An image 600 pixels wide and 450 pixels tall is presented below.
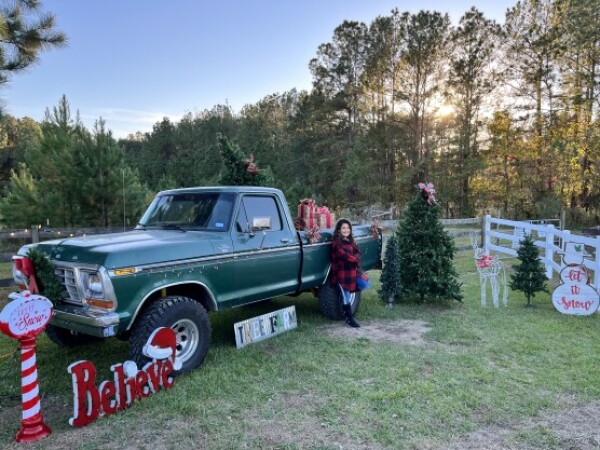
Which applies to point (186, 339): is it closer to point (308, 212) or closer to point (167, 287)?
point (167, 287)

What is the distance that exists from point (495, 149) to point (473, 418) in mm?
23928

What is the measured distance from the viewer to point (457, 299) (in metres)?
7.38

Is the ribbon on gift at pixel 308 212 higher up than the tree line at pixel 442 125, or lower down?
lower down

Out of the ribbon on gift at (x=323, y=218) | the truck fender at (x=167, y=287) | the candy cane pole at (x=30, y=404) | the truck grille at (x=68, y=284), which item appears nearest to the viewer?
the candy cane pole at (x=30, y=404)

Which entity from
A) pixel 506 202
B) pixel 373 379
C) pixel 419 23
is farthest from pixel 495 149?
pixel 373 379

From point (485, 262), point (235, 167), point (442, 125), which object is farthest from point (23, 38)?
point (442, 125)

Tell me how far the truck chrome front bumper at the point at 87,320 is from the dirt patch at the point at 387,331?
9.75 feet

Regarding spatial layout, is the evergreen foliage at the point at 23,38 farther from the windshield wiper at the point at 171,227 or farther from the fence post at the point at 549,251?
the fence post at the point at 549,251

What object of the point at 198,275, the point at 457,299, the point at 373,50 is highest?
the point at 373,50

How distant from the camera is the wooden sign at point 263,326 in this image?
5273mm

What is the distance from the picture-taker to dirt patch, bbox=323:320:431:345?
225 inches

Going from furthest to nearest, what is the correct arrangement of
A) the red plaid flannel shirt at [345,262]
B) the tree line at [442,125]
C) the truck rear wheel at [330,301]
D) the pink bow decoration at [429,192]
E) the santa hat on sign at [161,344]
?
the tree line at [442,125] < the pink bow decoration at [429,192] < the truck rear wheel at [330,301] < the red plaid flannel shirt at [345,262] < the santa hat on sign at [161,344]

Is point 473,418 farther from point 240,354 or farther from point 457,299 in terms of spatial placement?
point 457,299

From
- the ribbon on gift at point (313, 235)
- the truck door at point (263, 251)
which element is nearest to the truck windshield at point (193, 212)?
the truck door at point (263, 251)
